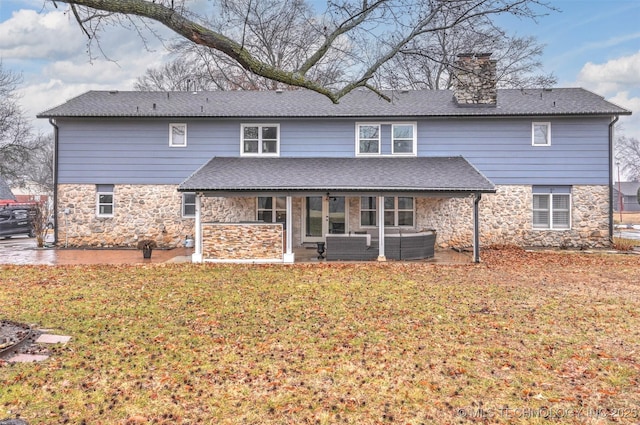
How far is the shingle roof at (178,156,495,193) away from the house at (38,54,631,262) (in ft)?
0.48

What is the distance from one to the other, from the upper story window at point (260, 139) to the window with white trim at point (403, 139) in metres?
4.53

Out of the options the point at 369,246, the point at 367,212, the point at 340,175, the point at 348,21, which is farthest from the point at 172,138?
the point at 348,21

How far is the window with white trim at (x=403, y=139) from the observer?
15758 mm

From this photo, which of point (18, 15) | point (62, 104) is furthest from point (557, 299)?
point (62, 104)

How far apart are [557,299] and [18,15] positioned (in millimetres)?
13693

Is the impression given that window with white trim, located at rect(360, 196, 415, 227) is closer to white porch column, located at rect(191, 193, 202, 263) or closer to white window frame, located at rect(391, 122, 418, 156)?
white window frame, located at rect(391, 122, 418, 156)

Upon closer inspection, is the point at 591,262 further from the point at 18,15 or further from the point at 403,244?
the point at 18,15

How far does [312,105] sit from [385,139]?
3.23m

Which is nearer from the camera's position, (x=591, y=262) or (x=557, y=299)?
(x=557, y=299)

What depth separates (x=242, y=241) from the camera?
13.0m

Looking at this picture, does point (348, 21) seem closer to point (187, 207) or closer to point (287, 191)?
point (287, 191)

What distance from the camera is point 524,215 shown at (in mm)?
15648

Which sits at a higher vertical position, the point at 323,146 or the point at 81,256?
the point at 323,146

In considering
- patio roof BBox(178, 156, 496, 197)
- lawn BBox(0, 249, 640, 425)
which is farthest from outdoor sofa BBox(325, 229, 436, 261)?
lawn BBox(0, 249, 640, 425)
